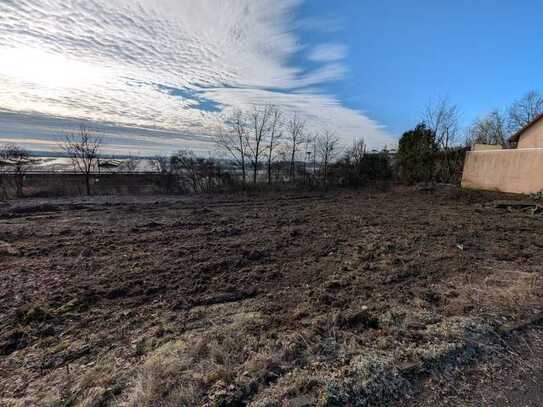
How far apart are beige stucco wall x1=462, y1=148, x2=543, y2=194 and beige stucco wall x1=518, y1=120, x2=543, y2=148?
507cm

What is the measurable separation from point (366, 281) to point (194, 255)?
269 centimetres

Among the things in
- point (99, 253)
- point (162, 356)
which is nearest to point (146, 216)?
point (99, 253)

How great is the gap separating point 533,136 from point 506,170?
261 inches

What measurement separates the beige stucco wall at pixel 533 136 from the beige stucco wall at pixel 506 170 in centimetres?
507

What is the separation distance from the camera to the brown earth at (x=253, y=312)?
1.63 meters

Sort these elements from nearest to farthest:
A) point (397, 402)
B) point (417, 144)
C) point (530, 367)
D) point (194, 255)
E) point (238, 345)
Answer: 1. point (397, 402)
2. point (530, 367)
3. point (238, 345)
4. point (194, 255)
5. point (417, 144)

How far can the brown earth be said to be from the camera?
1633mm

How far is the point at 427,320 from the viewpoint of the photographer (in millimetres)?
2348

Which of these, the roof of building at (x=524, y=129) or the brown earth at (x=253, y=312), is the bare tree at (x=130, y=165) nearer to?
the brown earth at (x=253, y=312)

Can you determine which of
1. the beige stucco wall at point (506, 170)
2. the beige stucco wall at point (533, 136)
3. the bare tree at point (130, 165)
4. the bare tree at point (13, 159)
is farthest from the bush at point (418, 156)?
the bare tree at point (130, 165)

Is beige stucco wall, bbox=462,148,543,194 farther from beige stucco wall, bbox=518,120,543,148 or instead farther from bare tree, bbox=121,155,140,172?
bare tree, bbox=121,155,140,172

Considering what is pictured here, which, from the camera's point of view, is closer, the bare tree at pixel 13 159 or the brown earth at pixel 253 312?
the brown earth at pixel 253 312

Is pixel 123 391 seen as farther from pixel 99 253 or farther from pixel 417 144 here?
pixel 417 144

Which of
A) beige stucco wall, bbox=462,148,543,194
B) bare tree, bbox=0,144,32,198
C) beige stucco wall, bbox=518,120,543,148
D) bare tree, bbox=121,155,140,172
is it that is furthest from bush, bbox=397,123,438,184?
bare tree, bbox=121,155,140,172
